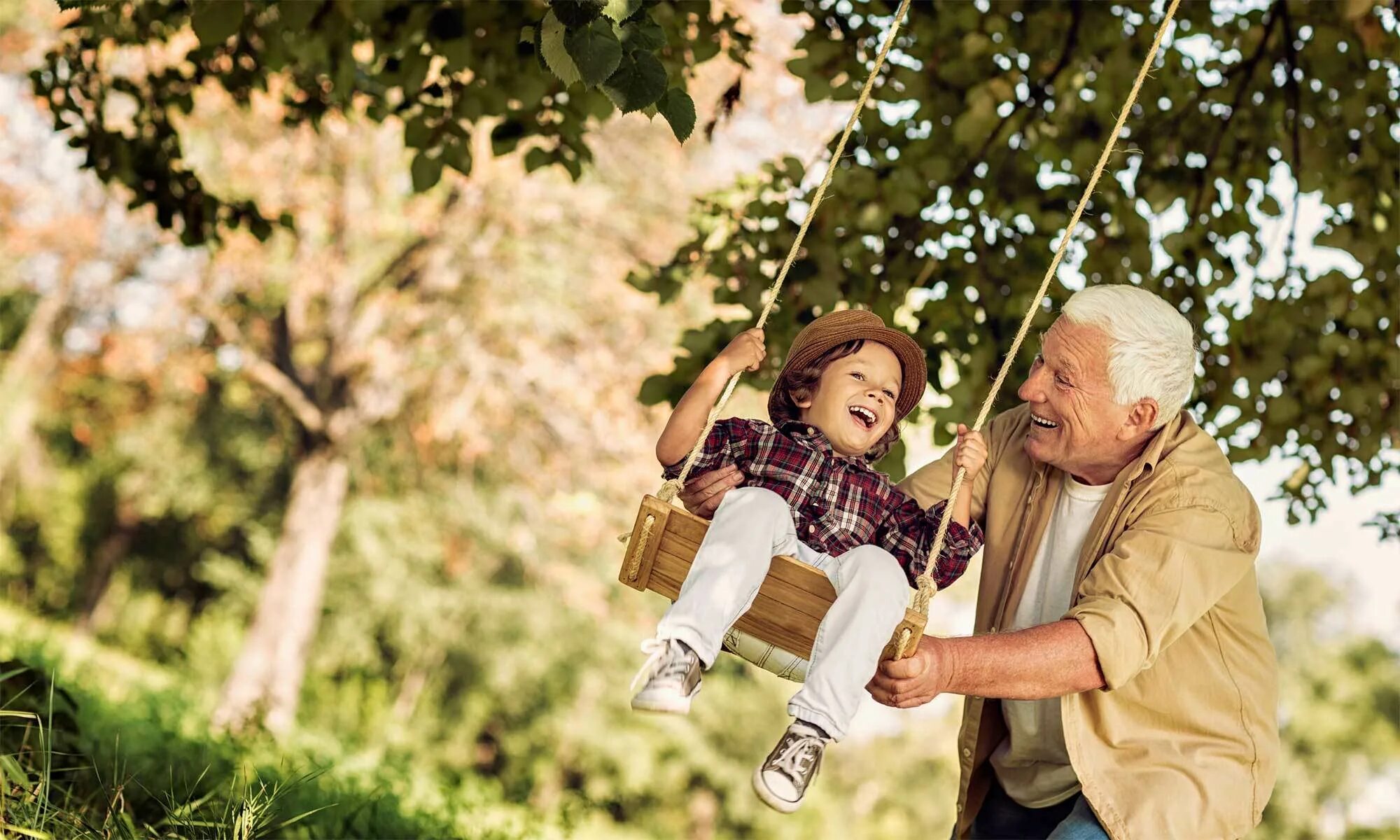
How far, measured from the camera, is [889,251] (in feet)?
18.3

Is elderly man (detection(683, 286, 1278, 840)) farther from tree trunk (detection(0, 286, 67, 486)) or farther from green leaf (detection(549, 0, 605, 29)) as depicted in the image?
tree trunk (detection(0, 286, 67, 486))

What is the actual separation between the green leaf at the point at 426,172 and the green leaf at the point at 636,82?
3.03 metres

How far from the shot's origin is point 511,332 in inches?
596

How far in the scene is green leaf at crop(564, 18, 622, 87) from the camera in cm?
248

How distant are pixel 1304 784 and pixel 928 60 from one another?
36117 millimetres

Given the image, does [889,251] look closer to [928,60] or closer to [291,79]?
[928,60]

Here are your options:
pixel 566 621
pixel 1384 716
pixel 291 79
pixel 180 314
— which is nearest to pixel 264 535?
pixel 566 621

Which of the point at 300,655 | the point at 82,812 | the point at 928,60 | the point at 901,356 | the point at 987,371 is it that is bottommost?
the point at 300,655

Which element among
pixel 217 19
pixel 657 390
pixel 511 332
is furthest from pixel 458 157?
pixel 511 332

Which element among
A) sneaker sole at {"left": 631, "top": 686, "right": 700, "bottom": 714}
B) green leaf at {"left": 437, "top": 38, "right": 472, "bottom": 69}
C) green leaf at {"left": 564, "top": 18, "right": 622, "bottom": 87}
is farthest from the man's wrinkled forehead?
green leaf at {"left": 437, "top": 38, "right": 472, "bottom": 69}

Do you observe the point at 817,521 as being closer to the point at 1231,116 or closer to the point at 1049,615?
the point at 1049,615

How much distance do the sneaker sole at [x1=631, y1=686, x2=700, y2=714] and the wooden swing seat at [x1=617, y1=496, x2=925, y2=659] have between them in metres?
0.28

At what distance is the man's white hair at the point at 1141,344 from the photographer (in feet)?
10.6

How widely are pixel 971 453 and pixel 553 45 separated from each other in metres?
1.26
